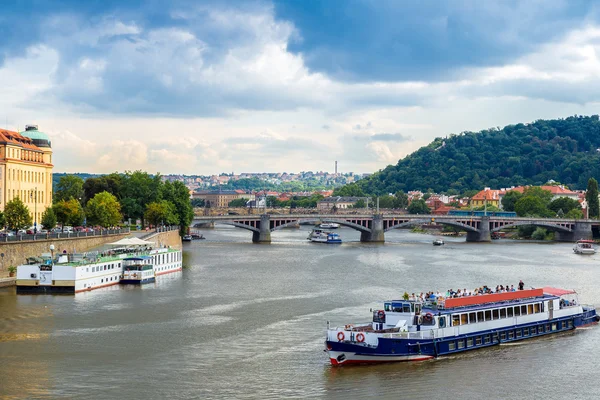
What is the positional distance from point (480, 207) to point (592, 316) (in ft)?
448

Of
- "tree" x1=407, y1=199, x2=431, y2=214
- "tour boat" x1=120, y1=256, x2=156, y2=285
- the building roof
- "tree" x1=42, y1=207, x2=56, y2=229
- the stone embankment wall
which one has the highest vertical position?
the building roof

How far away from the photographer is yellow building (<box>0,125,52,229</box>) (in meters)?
72.6

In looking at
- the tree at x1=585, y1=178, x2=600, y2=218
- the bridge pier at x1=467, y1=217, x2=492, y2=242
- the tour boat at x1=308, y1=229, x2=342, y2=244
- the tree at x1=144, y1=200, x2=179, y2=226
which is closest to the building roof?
the tree at x1=144, y1=200, x2=179, y2=226

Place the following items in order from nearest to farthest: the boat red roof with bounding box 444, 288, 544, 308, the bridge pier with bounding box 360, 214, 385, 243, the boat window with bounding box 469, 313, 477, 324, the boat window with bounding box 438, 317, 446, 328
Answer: the boat window with bounding box 438, 317, 446, 328, the boat red roof with bounding box 444, 288, 544, 308, the boat window with bounding box 469, 313, 477, 324, the bridge pier with bounding box 360, 214, 385, 243

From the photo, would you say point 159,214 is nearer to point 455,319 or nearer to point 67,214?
point 67,214

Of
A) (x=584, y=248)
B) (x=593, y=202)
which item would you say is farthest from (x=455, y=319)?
(x=593, y=202)

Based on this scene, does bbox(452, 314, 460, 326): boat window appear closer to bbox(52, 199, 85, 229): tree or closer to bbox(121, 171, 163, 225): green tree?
bbox(52, 199, 85, 229): tree

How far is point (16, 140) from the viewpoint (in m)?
76.8

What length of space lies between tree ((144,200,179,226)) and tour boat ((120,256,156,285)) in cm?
3122

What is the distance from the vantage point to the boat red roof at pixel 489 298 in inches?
1529

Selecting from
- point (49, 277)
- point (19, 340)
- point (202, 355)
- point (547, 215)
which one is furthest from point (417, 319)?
point (547, 215)

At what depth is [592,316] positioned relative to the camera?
4647 cm

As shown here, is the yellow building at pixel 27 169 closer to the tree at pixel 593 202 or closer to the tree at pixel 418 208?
the tree at pixel 593 202

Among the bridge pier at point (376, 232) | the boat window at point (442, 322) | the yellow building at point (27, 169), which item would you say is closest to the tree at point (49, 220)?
the yellow building at point (27, 169)
